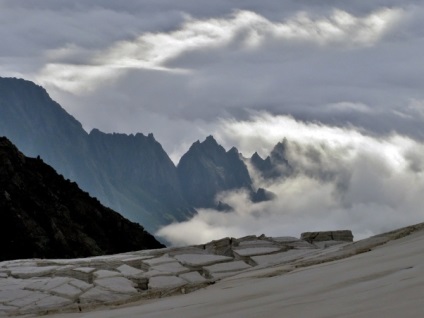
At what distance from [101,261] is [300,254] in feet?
9.59

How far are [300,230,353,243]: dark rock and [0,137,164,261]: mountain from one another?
115ft

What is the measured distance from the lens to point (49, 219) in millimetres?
50656

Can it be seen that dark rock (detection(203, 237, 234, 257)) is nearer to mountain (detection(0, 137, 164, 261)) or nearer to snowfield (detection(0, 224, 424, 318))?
snowfield (detection(0, 224, 424, 318))

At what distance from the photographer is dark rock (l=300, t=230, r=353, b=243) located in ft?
41.6

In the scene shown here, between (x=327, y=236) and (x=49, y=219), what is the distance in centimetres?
4008

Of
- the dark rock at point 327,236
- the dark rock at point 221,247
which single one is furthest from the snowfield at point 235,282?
the dark rock at point 327,236

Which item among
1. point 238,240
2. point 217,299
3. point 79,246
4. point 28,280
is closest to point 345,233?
point 238,240

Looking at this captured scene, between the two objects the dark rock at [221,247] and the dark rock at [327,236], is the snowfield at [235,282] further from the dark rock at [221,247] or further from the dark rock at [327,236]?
the dark rock at [327,236]

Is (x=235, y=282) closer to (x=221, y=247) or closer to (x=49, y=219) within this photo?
(x=221, y=247)

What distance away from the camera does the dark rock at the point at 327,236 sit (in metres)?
12.7

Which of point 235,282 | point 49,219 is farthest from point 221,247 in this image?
point 49,219

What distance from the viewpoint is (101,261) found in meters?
11.3

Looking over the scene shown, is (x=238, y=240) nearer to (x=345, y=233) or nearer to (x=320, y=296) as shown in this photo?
(x=345, y=233)

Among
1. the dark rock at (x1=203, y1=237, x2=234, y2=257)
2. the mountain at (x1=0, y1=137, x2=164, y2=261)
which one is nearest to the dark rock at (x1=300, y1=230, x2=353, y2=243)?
the dark rock at (x1=203, y1=237, x2=234, y2=257)
